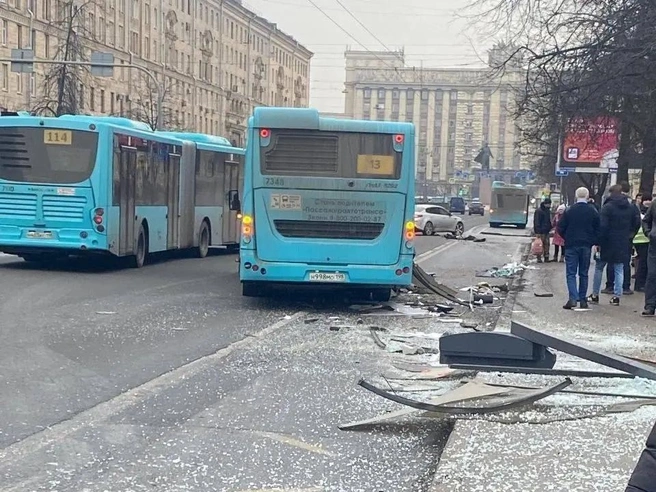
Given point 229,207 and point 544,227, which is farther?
point 544,227

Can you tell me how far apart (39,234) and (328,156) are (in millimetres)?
7192

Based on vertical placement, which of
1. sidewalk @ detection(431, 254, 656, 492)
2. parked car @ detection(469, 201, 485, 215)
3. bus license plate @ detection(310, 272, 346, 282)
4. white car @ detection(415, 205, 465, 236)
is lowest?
parked car @ detection(469, 201, 485, 215)

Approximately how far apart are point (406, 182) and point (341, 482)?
330 inches

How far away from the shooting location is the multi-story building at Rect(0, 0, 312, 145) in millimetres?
63406

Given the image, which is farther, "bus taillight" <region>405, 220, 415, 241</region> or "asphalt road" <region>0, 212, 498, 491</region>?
"bus taillight" <region>405, 220, 415, 241</region>

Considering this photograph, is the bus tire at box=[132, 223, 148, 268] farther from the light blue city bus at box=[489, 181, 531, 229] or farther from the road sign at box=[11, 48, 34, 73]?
the light blue city bus at box=[489, 181, 531, 229]

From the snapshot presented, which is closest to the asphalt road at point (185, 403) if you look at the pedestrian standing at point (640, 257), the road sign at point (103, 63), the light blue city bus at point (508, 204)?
the pedestrian standing at point (640, 257)

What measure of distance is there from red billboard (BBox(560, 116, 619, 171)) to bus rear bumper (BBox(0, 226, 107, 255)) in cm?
956

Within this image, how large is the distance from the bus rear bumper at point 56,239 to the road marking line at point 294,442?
1202 cm

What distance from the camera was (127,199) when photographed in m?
19.0

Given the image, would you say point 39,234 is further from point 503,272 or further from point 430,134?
point 430,134

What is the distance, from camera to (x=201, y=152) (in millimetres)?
23672

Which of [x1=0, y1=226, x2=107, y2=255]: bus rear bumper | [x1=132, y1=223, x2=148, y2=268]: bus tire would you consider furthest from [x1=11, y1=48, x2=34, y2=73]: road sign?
[x1=0, y1=226, x2=107, y2=255]: bus rear bumper

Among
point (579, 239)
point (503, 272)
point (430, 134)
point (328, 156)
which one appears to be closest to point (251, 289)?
point (328, 156)
